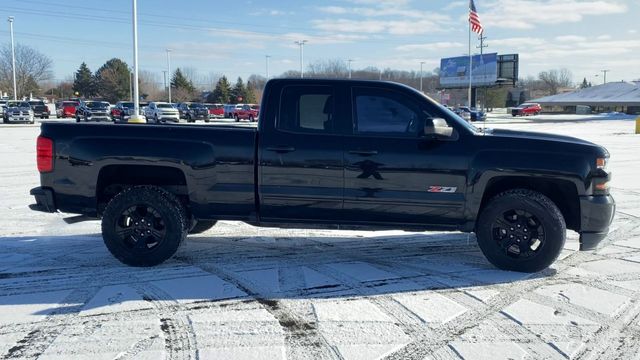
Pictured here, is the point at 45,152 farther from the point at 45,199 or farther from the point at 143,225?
the point at 143,225

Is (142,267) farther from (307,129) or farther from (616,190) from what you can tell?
(616,190)

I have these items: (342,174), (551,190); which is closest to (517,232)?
(551,190)

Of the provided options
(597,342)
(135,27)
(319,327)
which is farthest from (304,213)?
(135,27)

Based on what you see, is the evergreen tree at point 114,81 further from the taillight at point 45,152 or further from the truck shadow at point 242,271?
the taillight at point 45,152

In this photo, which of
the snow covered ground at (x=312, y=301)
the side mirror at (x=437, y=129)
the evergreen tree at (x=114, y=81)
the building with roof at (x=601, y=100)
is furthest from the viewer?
the evergreen tree at (x=114, y=81)

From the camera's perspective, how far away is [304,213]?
566cm

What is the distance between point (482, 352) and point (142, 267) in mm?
3539

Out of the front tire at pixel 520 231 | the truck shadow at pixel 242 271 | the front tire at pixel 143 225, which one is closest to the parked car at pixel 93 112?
the truck shadow at pixel 242 271

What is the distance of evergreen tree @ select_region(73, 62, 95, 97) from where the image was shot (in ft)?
340

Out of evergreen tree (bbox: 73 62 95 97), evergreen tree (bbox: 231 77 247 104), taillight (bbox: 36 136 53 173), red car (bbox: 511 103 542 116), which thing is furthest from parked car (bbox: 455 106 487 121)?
evergreen tree (bbox: 73 62 95 97)

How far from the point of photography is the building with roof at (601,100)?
84113 mm

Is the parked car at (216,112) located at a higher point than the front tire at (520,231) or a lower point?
higher

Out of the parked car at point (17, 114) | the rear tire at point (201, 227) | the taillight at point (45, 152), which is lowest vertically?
the rear tire at point (201, 227)

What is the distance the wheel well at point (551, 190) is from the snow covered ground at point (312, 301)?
59cm
